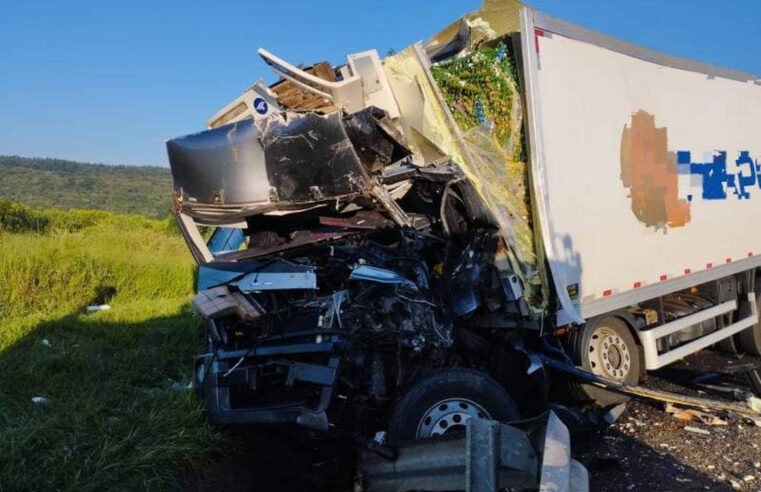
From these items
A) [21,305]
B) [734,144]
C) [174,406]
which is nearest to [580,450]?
[174,406]

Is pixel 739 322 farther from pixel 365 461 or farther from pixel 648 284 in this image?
pixel 365 461

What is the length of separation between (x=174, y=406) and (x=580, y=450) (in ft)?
10.2

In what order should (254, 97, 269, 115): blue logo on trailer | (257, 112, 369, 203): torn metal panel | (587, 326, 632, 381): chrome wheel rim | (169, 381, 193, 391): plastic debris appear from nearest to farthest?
(257, 112, 369, 203): torn metal panel < (169, 381, 193, 391): plastic debris < (254, 97, 269, 115): blue logo on trailer < (587, 326, 632, 381): chrome wheel rim

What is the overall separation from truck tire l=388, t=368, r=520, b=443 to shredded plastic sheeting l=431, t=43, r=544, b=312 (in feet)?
2.86

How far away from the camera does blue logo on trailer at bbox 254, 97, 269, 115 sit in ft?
16.1

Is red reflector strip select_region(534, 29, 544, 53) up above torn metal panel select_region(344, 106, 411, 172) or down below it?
above

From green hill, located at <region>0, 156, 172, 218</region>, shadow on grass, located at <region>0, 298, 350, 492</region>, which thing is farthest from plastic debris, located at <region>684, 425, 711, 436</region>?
green hill, located at <region>0, 156, 172, 218</region>

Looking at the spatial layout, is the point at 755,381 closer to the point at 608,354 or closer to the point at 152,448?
the point at 608,354

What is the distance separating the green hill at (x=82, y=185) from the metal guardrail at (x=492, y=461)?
130 feet

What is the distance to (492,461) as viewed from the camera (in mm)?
2467

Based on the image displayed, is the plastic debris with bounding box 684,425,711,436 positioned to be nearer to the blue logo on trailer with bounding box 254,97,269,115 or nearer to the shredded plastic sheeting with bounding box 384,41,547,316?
the shredded plastic sheeting with bounding box 384,41,547,316

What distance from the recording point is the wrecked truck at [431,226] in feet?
12.1

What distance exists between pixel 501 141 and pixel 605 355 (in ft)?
7.49

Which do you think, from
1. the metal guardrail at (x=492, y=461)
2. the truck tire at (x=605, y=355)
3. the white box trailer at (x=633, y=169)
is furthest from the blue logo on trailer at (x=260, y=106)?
the truck tire at (x=605, y=355)
